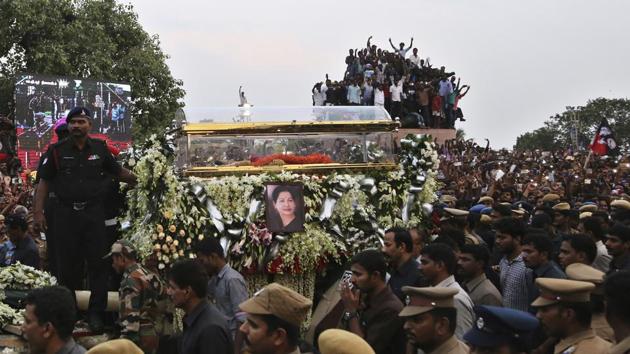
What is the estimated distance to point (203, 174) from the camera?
10.2 metres

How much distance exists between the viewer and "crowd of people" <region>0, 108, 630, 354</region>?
482 cm

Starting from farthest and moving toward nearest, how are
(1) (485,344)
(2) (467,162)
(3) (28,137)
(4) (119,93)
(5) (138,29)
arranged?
(5) (138,29)
(2) (467,162)
(4) (119,93)
(3) (28,137)
(1) (485,344)

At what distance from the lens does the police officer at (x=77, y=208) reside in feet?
27.0

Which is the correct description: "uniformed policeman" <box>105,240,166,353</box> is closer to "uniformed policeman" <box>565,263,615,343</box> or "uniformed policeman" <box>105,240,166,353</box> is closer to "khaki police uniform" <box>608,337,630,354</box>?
"uniformed policeman" <box>565,263,615,343</box>

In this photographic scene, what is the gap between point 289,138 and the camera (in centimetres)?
1118

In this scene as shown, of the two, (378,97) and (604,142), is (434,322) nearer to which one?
(604,142)

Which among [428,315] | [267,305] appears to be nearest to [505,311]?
[428,315]

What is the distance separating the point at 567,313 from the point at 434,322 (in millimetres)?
739

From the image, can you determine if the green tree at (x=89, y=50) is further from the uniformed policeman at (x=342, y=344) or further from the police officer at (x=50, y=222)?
the uniformed policeman at (x=342, y=344)

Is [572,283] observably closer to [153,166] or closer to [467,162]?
[153,166]

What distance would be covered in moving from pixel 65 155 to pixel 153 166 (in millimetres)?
1265

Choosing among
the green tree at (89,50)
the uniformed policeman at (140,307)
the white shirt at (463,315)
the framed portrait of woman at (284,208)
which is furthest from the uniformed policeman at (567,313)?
the green tree at (89,50)

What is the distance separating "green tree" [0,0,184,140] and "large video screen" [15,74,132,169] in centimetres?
961

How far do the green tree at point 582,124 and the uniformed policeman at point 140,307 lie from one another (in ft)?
206
